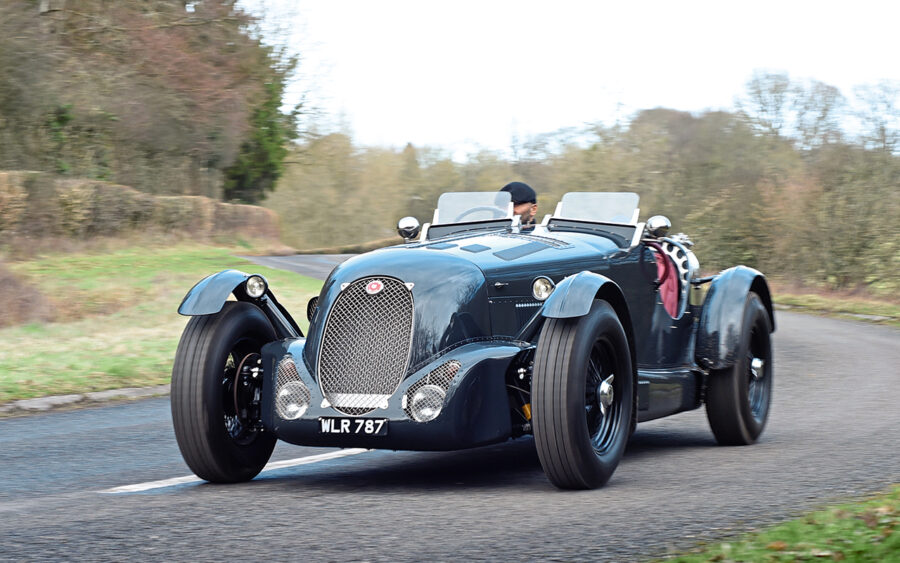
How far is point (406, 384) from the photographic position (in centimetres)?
644

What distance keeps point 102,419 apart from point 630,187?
38.6 m

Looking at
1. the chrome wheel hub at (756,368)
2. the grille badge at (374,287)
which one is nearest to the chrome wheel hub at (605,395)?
the grille badge at (374,287)

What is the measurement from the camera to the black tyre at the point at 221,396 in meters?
6.70

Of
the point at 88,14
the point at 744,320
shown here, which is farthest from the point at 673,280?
the point at 88,14

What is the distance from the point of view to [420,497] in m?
6.34

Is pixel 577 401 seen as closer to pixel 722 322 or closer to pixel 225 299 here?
pixel 225 299

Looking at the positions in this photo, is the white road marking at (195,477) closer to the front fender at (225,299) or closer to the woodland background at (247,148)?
the front fender at (225,299)

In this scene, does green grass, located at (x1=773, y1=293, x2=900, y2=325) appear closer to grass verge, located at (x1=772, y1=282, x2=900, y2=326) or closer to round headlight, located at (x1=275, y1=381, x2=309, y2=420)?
grass verge, located at (x1=772, y1=282, x2=900, y2=326)

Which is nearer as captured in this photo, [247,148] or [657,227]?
[657,227]

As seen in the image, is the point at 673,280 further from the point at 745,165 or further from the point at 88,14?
the point at 745,165

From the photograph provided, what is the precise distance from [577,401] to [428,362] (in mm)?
870

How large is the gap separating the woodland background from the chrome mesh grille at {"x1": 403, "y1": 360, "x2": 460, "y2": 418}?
77.7ft

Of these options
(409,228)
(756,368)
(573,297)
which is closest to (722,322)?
(756,368)

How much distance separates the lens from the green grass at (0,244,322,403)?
43.0 ft
